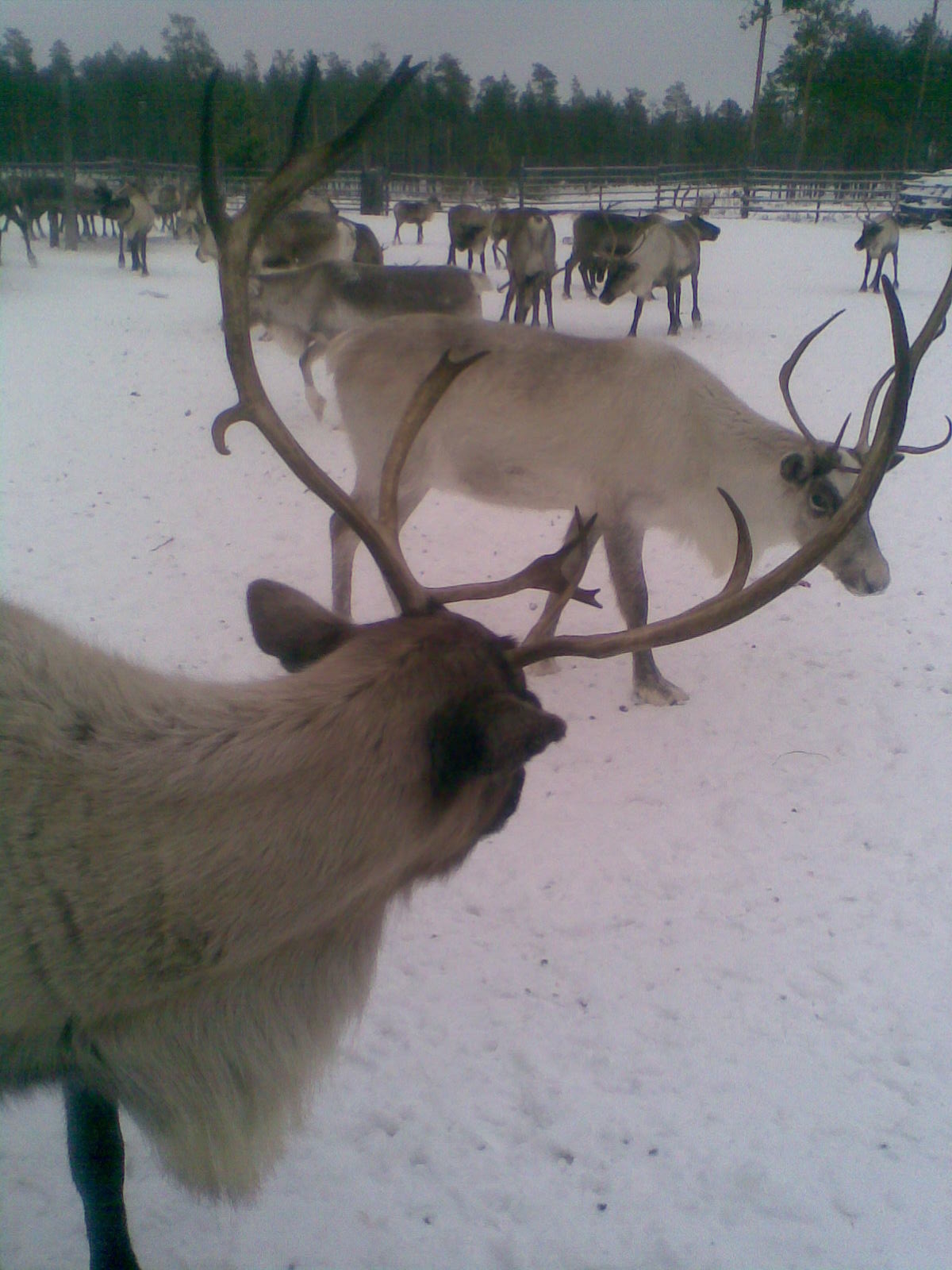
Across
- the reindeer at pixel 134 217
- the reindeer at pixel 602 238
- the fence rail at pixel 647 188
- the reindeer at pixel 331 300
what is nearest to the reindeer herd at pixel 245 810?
the reindeer at pixel 331 300

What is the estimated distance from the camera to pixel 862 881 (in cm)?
235

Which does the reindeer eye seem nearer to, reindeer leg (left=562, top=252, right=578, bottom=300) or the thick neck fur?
the thick neck fur

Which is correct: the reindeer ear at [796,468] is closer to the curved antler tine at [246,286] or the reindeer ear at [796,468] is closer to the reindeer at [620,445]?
the reindeer at [620,445]

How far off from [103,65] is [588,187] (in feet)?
59.2

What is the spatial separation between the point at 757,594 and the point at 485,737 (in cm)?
55

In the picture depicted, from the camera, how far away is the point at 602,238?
11.2m

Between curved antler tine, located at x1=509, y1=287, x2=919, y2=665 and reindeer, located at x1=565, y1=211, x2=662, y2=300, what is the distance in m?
10.3

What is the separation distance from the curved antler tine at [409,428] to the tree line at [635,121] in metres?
12.7

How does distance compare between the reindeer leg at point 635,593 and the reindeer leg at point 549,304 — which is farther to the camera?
the reindeer leg at point 549,304

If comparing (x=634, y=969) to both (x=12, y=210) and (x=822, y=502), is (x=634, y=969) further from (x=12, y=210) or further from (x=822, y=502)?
(x=12, y=210)

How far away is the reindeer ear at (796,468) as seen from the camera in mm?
2898

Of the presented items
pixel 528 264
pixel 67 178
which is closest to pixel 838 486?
pixel 528 264

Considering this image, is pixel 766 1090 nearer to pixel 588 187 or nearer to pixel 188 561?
pixel 188 561

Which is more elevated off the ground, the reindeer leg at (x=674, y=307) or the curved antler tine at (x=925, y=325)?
the reindeer leg at (x=674, y=307)
